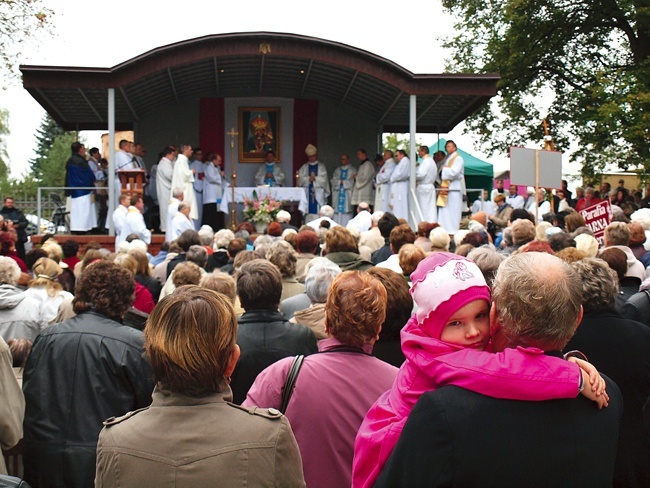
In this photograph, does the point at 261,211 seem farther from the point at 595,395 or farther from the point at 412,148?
the point at 595,395

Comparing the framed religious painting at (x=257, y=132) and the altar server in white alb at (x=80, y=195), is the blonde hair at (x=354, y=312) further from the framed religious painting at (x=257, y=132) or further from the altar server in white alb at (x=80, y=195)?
the framed religious painting at (x=257, y=132)

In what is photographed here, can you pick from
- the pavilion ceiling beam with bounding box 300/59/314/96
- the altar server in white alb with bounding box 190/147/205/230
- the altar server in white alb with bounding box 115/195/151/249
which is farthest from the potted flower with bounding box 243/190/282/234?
the altar server in white alb with bounding box 115/195/151/249

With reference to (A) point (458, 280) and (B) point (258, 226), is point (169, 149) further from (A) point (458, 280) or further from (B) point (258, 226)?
(A) point (458, 280)

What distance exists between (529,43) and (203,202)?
15.8m

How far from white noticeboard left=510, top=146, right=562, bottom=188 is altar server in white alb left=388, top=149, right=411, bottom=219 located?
847 centimetres

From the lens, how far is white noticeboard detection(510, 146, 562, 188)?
480 inches

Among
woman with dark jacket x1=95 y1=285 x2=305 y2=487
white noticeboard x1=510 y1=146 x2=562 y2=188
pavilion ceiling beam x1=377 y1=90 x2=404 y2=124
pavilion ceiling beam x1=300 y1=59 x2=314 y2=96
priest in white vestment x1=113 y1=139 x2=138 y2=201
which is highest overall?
pavilion ceiling beam x1=300 y1=59 x2=314 y2=96

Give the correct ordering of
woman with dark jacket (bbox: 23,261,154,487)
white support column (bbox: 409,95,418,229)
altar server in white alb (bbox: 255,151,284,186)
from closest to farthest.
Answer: woman with dark jacket (bbox: 23,261,154,487)
white support column (bbox: 409,95,418,229)
altar server in white alb (bbox: 255,151,284,186)

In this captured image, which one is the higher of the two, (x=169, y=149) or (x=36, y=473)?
(x=169, y=149)

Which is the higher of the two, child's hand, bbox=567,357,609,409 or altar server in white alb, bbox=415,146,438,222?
altar server in white alb, bbox=415,146,438,222

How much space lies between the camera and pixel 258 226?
2111 centimetres

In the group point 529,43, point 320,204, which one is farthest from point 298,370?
point 529,43

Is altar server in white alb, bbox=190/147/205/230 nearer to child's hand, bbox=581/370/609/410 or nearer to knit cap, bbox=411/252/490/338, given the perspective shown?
knit cap, bbox=411/252/490/338

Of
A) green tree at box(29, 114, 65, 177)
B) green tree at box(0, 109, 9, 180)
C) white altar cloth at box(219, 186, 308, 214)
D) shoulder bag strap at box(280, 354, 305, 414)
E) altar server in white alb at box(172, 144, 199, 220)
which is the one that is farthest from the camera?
green tree at box(29, 114, 65, 177)
